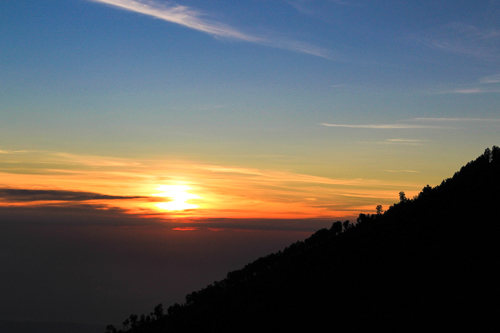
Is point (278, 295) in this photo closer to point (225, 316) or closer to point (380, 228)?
point (225, 316)

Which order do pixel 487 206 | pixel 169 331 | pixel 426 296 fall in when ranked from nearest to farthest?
pixel 426 296, pixel 487 206, pixel 169 331

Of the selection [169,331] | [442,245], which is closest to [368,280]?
[442,245]

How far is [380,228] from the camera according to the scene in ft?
440

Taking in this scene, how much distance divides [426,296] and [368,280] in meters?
20.6

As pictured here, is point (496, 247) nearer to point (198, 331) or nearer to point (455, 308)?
point (455, 308)

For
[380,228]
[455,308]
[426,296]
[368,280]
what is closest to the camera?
[455,308]

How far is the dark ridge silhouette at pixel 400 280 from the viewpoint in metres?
67.2

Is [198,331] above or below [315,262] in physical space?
below

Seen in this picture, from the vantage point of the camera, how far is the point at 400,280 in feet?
277

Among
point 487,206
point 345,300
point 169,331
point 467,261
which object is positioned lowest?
point 169,331

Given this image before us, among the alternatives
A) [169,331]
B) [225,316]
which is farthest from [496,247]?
[169,331]

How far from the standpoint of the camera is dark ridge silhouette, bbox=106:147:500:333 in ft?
220

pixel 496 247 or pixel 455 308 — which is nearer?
pixel 455 308

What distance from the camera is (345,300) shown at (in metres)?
85.8
